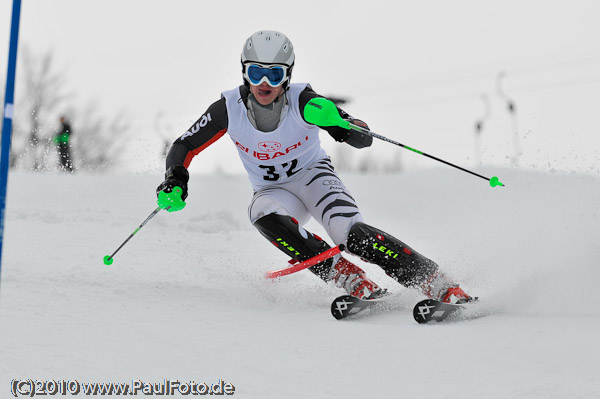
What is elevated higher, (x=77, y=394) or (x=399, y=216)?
(x=399, y=216)

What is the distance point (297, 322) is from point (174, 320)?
616 mm

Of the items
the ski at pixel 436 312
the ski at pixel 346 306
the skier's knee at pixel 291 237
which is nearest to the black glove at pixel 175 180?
the skier's knee at pixel 291 237

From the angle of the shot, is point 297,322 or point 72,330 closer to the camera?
point 72,330

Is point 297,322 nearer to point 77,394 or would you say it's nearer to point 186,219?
point 77,394

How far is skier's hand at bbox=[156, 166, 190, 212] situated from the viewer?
383 centimetres

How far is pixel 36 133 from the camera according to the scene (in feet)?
109

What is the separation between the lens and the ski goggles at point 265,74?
389 cm

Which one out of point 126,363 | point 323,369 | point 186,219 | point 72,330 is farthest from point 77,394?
point 186,219

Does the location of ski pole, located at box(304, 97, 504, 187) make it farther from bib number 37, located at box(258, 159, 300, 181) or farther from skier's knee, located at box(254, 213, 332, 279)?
skier's knee, located at box(254, 213, 332, 279)

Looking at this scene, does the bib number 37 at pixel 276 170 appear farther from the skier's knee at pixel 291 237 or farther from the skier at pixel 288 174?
the skier's knee at pixel 291 237

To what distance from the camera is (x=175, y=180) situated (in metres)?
Answer: 3.89

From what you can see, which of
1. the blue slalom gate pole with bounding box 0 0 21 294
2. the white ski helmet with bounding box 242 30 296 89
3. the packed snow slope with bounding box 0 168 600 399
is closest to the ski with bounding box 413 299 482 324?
the packed snow slope with bounding box 0 168 600 399

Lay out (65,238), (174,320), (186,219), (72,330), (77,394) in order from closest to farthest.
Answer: (77,394) → (72,330) → (174,320) → (65,238) → (186,219)

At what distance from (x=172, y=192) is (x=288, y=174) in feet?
2.66
